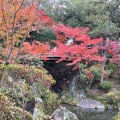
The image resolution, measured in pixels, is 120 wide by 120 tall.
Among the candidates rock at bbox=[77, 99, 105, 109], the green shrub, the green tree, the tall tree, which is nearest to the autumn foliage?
the green tree

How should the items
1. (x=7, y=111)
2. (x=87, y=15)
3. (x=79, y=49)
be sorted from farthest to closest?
1. (x=87, y=15)
2. (x=79, y=49)
3. (x=7, y=111)

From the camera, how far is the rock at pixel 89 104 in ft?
43.7

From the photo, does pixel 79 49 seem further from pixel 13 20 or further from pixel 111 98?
pixel 13 20

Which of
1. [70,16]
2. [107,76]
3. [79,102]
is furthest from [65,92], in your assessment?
[70,16]

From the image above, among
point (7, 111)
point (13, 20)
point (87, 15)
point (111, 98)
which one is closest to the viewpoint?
point (13, 20)

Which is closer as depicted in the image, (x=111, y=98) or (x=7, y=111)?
(x=7, y=111)

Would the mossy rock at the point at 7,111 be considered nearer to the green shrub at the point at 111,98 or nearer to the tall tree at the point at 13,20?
the tall tree at the point at 13,20

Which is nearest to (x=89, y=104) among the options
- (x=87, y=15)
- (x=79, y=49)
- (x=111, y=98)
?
(x=111, y=98)

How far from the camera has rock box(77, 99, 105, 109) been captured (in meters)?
13.3

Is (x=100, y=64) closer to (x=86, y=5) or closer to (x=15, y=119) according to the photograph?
(x=86, y=5)

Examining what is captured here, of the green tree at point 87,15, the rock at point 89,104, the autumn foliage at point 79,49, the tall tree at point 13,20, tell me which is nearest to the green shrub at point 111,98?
the rock at point 89,104

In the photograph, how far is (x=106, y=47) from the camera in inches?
617

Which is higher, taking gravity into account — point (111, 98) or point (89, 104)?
point (111, 98)

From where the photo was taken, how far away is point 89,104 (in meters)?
13.5
